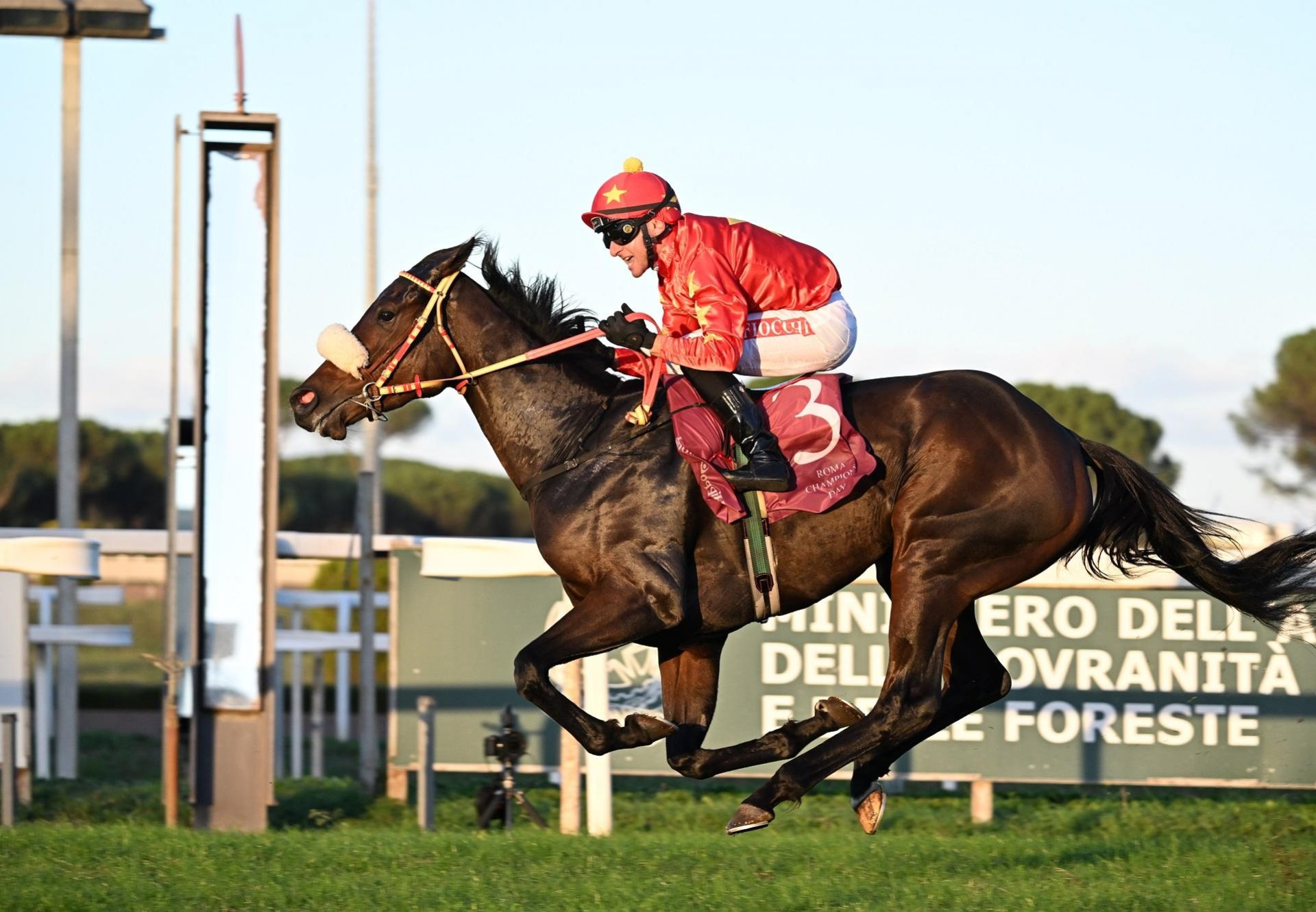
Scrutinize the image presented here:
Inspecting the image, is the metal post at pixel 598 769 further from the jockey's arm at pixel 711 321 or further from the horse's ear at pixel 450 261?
the jockey's arm at pixel 711 321

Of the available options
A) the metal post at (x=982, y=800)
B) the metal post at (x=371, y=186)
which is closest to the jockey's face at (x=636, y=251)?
the metal post at (x=982, y=800)

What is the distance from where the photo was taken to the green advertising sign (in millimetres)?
7566

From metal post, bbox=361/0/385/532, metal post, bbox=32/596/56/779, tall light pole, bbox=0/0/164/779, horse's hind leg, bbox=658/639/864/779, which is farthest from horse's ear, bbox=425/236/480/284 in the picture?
metal post, bbox=361/0/385/532

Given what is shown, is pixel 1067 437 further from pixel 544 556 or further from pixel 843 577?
pixel 544 556

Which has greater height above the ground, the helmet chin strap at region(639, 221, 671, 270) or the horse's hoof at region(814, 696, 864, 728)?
the helmet chin strap at region(639, 221, 671, 270)

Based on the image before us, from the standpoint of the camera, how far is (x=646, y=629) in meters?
4.59

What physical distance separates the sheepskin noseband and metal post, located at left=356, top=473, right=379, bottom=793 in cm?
345

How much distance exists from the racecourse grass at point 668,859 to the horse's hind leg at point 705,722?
0.49 meters

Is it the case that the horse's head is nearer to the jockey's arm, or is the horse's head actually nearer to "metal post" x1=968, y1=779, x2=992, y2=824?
the jockey's arm

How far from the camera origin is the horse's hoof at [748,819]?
452 cm

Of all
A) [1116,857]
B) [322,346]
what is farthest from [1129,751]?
[322,346]

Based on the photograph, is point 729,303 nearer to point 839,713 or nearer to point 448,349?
point 448,349

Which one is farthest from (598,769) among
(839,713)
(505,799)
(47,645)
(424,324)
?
(47,645)

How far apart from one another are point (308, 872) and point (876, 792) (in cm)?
193
